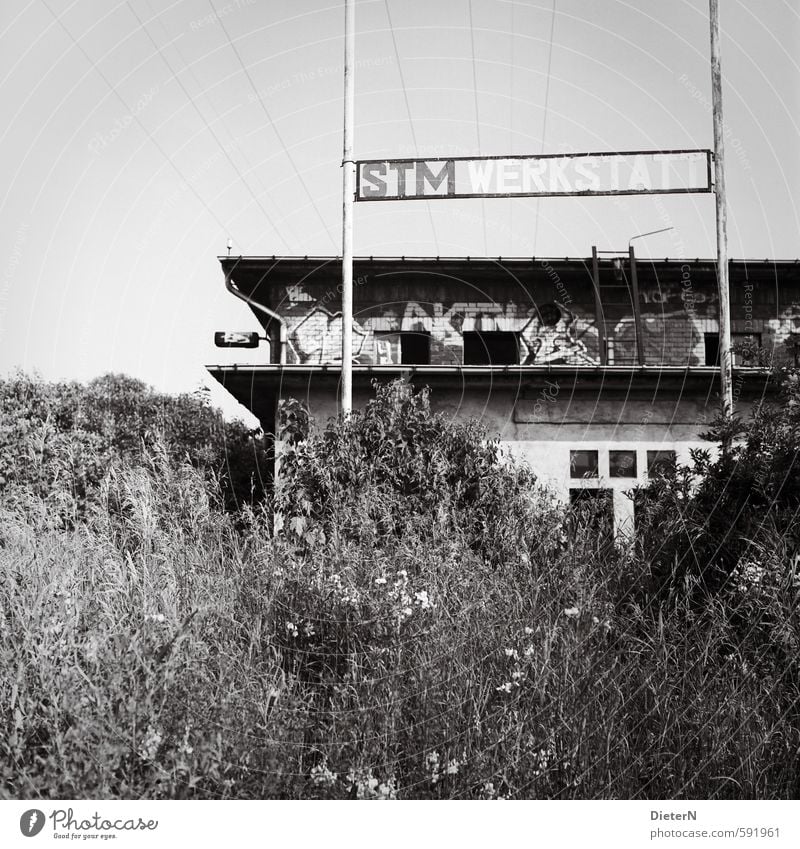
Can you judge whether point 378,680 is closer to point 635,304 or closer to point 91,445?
point 91,445

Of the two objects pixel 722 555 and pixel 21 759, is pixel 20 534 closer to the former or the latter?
pixel 21 759

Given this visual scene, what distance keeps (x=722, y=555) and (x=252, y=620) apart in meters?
3.23

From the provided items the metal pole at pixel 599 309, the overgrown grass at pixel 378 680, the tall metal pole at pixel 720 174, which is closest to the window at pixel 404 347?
the metal pole at pixel 599 309

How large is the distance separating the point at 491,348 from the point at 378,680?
12.3 metres

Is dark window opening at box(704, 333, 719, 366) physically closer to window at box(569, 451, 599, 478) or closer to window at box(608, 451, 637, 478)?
window at box(608, 451, 637, 478)

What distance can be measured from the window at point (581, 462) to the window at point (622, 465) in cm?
27

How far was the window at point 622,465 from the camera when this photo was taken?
11023 millimetres

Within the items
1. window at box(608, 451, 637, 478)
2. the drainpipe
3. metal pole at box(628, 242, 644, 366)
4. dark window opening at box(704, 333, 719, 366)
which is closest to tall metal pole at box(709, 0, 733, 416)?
window at box(608, 451, 637, 478)

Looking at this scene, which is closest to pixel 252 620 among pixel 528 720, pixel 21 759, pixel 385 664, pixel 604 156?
pixel 385 664

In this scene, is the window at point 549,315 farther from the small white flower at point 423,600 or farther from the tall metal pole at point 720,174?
the small white flower at point 423,600

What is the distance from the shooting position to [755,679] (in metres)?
3.75

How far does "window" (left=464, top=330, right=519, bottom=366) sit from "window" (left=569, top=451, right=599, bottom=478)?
4.36 metres

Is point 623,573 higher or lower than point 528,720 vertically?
higher

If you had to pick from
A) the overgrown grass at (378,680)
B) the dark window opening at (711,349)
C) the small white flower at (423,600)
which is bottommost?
the overgrown grass at (378,680)
